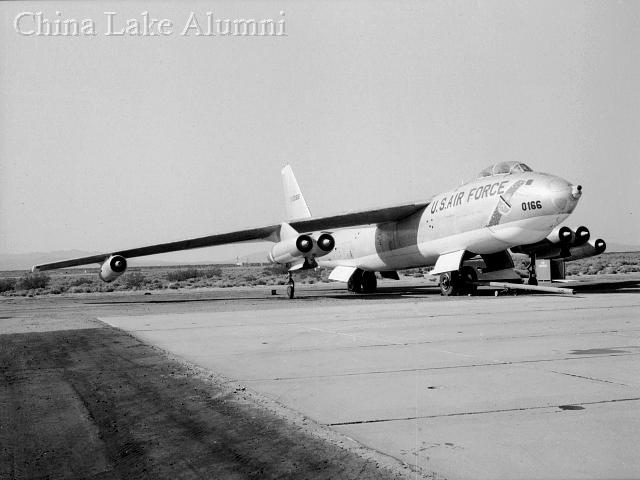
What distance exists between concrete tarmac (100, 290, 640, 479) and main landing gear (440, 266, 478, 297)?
7.89m

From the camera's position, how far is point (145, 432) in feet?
16.0

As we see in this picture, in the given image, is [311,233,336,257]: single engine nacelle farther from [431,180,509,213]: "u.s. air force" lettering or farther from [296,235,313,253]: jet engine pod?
[431,180,509,213]: "u.s. air force" lettering

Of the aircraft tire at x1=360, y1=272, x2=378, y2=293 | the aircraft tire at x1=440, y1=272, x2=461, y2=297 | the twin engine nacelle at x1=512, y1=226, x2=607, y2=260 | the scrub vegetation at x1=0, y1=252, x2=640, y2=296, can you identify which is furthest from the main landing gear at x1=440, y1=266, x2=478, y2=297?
the scrub vegetation at x1=0, y1=252, x2=640, y2=296

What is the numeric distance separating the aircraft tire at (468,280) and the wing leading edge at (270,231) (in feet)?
9.46

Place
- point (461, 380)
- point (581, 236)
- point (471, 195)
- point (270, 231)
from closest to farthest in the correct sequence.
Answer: point (461, 380), point (471, 195), point (581, 236), point (270, 231)

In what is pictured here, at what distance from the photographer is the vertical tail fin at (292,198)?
3020 cm

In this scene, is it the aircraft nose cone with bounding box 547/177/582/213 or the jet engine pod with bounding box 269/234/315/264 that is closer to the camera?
the aircraft nose cone with bounding box 547/177/582/213

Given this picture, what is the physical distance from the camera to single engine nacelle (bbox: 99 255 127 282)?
78.1ft

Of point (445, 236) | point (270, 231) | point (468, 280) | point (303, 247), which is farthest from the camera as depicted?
point (270, 231)

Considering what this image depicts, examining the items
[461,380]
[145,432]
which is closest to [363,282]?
[461,380]

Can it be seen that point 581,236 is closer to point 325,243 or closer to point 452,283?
point 452,283

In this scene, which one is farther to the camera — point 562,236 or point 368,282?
point 368,282

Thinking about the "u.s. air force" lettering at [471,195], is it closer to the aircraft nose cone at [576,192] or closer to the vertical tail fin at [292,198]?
the aircraft nose cone at [576,192]

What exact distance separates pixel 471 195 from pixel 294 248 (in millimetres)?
6347
